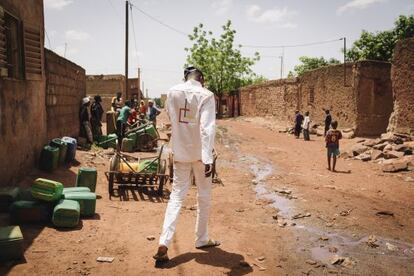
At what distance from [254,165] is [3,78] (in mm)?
6909

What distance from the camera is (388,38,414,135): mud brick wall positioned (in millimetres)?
12156

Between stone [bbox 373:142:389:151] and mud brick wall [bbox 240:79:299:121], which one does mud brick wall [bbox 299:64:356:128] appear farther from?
stone [bbox 373:142:389:151]

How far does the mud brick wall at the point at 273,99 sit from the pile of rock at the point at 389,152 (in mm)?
10647

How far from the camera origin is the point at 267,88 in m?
28.2

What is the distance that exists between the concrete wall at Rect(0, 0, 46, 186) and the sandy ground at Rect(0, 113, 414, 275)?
1.64ft

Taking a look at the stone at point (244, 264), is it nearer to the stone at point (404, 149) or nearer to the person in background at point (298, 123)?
the stone at point (404, 149)

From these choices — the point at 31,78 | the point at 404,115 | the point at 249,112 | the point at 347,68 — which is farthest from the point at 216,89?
the point at 31,78

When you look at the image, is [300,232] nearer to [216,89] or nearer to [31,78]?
[31,78]

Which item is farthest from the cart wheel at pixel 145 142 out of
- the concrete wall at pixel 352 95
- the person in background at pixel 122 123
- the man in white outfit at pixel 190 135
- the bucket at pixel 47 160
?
the concrete wall at pixel 352 95

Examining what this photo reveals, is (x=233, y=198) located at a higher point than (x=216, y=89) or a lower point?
lower

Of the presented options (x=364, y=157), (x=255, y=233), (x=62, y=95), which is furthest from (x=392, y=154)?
(x=62, y=95)

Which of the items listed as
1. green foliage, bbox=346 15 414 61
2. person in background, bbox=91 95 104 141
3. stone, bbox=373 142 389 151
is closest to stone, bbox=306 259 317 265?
stone, bbox=373 142 389 151

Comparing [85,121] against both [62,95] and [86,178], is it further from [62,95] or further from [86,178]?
[86,178]

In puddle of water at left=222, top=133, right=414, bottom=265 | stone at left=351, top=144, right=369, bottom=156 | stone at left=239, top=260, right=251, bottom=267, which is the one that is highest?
stone at left=351, top=144, right=369, bottom=156
